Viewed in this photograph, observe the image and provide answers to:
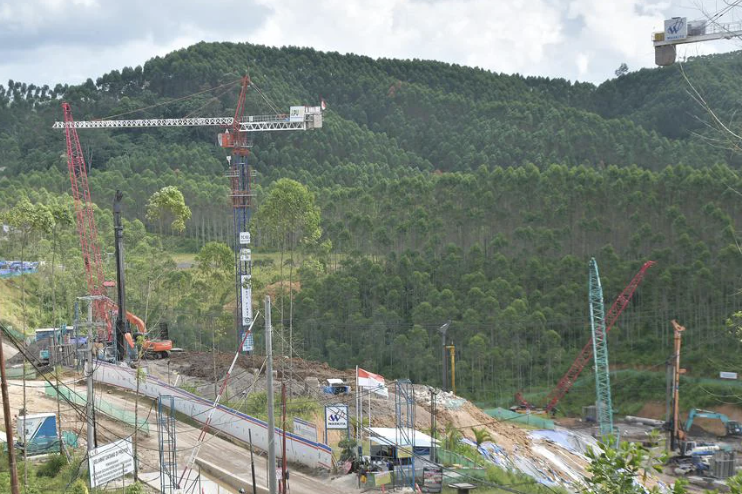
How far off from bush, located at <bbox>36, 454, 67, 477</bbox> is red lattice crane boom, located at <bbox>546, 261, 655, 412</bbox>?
44.9 m

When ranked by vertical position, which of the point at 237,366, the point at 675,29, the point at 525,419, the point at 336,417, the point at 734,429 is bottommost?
the point at 734,429

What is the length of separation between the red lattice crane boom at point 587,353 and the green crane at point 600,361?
4.23 feet

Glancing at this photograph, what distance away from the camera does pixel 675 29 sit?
160ft

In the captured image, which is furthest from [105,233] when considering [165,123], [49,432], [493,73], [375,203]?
[493,73]

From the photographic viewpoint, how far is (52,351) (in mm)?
54031

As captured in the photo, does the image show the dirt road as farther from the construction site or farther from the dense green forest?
the dense green forest

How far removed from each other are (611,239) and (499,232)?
11.2 metres

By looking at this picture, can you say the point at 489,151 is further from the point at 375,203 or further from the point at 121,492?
the point at 121,492

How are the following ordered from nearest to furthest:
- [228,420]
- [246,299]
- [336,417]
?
[336,417], [228,420], [246,299]

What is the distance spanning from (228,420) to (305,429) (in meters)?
4.93

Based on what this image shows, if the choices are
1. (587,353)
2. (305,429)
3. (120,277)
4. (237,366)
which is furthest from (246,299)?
(305,429)

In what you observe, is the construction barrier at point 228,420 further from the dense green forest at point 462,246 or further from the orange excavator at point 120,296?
the dense green forest at point 462,246

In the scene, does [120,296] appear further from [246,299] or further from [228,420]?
[246,299]

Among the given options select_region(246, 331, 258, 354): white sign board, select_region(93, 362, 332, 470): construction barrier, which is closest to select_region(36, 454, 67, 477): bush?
select_region(93, 362, 332, 470): construction barrier
